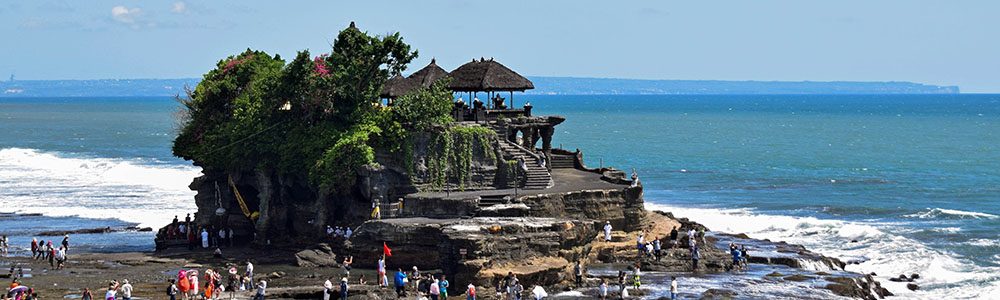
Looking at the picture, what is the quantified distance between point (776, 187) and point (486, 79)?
32026 mm

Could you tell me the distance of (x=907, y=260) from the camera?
49.5 m

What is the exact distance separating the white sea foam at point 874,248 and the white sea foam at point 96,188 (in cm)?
2526

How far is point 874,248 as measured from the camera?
2078 inches

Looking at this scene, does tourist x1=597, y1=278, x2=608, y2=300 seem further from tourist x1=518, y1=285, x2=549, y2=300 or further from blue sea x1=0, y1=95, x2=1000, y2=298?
blue sea x1=0, y1=95, x2=1000, y2=298

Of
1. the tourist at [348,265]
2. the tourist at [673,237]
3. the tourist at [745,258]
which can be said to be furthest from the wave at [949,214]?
the tourist at [348,265]

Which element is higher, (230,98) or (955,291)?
(230,98)

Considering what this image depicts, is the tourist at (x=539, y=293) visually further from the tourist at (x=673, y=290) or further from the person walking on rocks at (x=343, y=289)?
the person walking on rocks at (x=343, y=289)

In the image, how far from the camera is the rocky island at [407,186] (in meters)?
42.3

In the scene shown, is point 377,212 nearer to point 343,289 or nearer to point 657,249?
point 343,289

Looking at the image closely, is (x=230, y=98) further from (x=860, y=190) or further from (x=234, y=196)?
(x=860, y=190)

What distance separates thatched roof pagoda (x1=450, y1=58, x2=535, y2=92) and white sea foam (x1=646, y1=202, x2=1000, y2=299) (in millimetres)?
13068

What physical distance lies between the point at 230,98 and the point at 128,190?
25742 mm

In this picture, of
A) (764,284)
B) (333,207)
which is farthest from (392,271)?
(764,284)

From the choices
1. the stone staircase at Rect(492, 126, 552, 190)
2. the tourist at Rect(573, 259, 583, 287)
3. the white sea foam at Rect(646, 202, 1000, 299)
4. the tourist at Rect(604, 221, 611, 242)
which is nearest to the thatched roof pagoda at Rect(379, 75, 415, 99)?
the stone staircase at Rect(492, 126, 552, 190)
